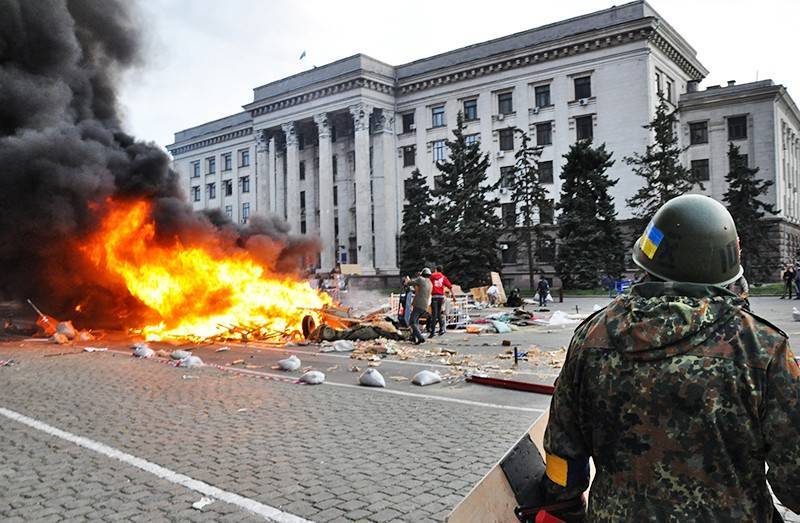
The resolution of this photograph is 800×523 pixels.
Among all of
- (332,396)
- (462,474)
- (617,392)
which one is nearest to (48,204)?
(332,396)

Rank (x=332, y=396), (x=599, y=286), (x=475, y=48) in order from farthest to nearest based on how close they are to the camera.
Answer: (x=475, y=48), (x=599, y=286), (x=332, y=396)

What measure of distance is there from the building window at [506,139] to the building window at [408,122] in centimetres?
914

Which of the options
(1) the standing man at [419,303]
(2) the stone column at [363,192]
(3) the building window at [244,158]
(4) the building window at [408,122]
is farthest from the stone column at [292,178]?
(1) the standing man at [419,303]

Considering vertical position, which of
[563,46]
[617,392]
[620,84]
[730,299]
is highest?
[563,46]

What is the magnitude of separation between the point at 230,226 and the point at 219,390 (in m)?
9.80

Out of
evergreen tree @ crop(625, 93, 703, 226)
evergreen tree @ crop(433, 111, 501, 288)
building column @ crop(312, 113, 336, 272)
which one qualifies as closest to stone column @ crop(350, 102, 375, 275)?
building column @ crop(312, 113, 336, 272)

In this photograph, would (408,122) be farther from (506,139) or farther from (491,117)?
(506,139)

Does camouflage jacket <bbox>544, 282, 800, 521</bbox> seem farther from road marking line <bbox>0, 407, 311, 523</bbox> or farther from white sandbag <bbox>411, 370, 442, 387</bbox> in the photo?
white sandbag <bbox>411, 370, 442, 387</bbox>

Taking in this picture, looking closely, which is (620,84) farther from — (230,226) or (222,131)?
(222,131)

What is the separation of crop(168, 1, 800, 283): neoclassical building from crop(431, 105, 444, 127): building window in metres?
0.09

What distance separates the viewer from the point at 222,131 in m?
70.1

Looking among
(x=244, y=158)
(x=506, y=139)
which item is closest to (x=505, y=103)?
(x=506, y=139)

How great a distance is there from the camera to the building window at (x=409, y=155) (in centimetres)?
5338

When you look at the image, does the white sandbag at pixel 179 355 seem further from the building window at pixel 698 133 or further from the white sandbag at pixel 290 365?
the building window at pixel 698 133
